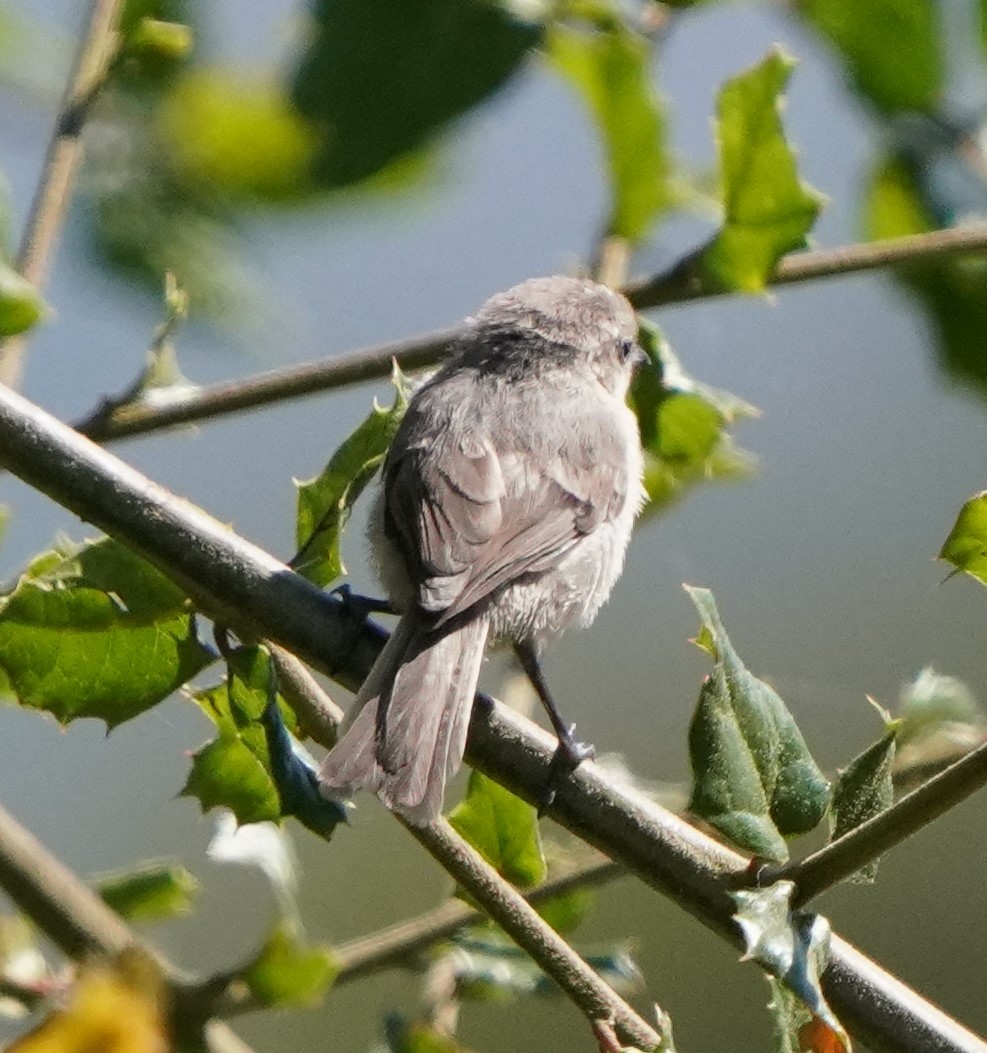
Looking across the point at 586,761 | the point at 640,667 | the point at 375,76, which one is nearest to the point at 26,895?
the point at 586,761

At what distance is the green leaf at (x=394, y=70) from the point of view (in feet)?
6.45

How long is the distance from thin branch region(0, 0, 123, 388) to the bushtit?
0.64 meters

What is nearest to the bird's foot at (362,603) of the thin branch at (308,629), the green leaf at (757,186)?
the thin branch at (308,629)

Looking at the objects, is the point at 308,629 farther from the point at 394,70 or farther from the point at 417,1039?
the point at 394,70

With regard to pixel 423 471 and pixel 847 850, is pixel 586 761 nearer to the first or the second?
pixel 847 850

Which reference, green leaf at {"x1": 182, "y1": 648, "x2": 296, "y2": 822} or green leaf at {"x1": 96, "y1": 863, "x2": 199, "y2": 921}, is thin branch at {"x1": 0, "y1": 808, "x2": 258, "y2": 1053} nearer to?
green leaf at {"x1": 96, "y1": 863, "x2": 199, "y2": 921}

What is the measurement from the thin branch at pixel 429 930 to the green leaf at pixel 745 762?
0.44 m

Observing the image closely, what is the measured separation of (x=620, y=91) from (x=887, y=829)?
125 cm

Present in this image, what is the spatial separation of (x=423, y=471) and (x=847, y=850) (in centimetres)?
117

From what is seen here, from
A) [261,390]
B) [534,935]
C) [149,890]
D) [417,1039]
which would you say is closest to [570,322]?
[261,390]

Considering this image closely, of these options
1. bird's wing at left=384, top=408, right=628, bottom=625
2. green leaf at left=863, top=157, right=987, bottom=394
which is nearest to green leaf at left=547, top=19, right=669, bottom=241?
green leaf at left=863, top=157, right=987, bottom=394

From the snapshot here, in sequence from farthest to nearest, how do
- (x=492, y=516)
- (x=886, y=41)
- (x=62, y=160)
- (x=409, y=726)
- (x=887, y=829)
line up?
(x=492, y=516)
(x=62, y=160)
(x=886, y=41)
(x=409, y=726)
(x=887, y=829)

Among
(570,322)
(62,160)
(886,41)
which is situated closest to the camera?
(886,41)

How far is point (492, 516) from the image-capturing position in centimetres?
238
